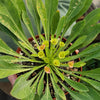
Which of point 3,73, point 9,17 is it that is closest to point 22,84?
point 3,73

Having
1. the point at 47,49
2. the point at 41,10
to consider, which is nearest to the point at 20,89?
the point at 47,49

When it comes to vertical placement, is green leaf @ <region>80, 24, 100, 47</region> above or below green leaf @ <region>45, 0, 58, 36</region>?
below

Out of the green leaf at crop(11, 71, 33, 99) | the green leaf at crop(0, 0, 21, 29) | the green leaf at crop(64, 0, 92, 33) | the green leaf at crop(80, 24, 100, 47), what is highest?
the green leaf at crop(0, 0, 21, 29)

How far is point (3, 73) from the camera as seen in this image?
406 millimetres

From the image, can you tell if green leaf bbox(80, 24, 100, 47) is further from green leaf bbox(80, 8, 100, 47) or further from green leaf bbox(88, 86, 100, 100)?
green leaf bbox(88, 86, 100, 100)

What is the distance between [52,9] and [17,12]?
143mm

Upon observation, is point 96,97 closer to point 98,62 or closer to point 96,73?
point 96,73

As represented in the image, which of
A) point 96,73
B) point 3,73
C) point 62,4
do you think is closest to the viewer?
point 3,73

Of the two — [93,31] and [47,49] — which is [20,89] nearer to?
[47,49]

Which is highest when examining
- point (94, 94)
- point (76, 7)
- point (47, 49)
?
point (76, 7)

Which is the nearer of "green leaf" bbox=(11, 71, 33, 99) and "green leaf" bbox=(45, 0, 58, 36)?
"green leaf" bbox=(11, 71, 33, 99)

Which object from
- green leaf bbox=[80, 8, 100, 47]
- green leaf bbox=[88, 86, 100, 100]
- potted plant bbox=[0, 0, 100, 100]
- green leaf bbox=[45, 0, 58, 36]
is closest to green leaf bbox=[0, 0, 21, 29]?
potted plant bbox=[0, 0, 100, 100]

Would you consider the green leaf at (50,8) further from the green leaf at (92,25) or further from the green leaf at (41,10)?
the green leaf at (92,25)

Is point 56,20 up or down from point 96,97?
up
